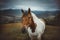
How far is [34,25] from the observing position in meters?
2.44

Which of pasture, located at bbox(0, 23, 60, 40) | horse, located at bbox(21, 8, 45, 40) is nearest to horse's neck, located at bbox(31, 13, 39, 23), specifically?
horse, located at bbox(21, 8, 45, 40)

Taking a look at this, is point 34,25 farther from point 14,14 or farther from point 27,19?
point 14,14

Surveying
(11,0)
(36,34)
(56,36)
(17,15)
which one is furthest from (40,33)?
(11,0)

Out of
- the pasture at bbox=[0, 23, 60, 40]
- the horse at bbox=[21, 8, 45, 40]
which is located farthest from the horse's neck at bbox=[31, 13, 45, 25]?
the pasture at bbox=[0, 23, 60, 40]

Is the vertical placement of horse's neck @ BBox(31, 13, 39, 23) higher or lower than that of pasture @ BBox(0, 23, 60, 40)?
higher

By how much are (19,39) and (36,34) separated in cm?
25

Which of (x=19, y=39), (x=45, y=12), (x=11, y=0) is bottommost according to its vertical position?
(x=19, y=39)

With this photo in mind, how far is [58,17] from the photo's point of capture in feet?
8.11

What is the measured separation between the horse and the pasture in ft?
0.20

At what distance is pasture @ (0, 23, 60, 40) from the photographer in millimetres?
2457

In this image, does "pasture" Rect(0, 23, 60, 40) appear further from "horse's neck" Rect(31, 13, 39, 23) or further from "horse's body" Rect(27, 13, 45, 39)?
"horse's neck" Rect(31, 13, 39, 23)

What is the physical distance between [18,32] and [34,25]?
0.25m

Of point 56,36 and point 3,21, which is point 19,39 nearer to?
point 3,21

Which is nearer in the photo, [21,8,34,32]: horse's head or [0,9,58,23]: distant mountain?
[21,8,34,32]: horse's head
